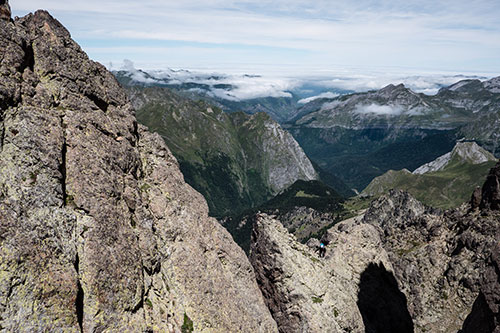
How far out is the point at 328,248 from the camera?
229 feet

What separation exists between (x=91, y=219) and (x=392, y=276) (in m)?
66.2

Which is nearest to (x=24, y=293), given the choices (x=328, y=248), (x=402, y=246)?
(x=328, y=248)

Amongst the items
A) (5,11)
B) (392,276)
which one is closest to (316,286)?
(392,276)

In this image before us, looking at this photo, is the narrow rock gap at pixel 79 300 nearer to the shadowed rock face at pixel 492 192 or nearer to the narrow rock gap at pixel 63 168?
the narrow rock gap at pixel 63 168

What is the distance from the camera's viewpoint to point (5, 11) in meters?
34.5

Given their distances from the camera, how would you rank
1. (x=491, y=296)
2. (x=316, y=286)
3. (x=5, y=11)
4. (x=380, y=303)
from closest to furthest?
1. (x=5, y=11)
2. (x=491, y=296)
3. (x=316, y=286)
4. (x=380, y=303)

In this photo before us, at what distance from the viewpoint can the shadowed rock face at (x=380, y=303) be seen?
59.7 meters

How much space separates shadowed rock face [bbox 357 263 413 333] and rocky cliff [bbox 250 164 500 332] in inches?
6.9

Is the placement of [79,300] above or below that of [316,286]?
above

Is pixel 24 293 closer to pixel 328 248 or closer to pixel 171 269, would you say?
pixel 171 269

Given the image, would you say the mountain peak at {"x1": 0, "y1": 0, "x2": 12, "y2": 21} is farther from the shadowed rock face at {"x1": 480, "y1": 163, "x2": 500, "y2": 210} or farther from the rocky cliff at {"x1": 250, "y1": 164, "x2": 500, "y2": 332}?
the shadowed rock face at {"x1": 480, "y1": 163, "x2": 500, "y2": 210}

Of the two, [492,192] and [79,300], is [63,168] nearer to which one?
[79,300]

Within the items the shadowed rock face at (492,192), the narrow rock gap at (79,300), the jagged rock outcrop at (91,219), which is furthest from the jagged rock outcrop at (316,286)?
the shadowed rock face at (492,192)

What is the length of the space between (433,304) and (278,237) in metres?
49.4
